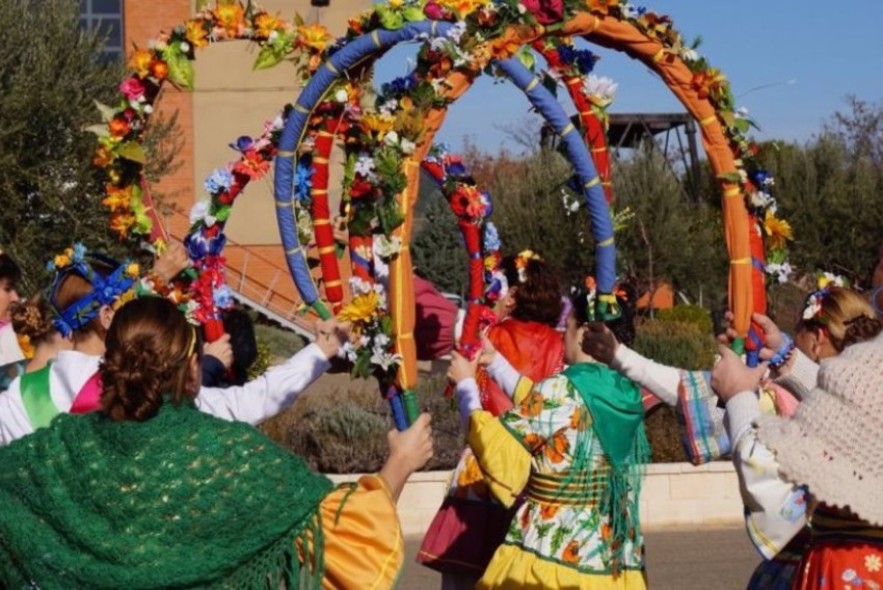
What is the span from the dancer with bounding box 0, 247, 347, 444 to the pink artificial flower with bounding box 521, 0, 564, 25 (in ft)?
4.28

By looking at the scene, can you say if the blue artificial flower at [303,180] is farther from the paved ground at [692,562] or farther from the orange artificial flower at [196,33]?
the paved ground at [692,562]

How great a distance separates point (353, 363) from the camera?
5422 mm

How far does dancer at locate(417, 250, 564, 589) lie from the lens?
21.5ft

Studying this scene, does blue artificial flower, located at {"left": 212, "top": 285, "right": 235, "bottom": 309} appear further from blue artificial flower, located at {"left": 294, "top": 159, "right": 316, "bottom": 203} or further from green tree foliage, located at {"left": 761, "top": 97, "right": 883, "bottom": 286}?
green tree foliage, located at {"left": 761, "top": 97, "right": 883, "bottom": 286}

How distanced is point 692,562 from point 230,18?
5.22 m

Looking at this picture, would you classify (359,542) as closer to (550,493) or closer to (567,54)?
(550,493)

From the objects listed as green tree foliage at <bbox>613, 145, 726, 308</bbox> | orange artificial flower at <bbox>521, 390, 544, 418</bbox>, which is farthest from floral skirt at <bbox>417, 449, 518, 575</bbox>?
green tree foliage at <bbox>613, 145, 726, 308</bbox>

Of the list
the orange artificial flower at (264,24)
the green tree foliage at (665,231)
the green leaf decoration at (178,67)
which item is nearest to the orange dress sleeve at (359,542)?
the orange artificial flower at (264,24)

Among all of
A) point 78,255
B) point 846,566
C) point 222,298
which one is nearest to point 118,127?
point 222,298

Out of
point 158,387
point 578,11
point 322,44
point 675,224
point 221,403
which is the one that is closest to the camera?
point 158,387

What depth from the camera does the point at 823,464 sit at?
13.3 ft

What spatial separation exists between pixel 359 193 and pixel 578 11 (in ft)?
3.31

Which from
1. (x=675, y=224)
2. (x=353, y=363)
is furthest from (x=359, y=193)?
(x=675, y=224)

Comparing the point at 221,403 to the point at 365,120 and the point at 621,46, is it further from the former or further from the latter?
the point at 621,46
